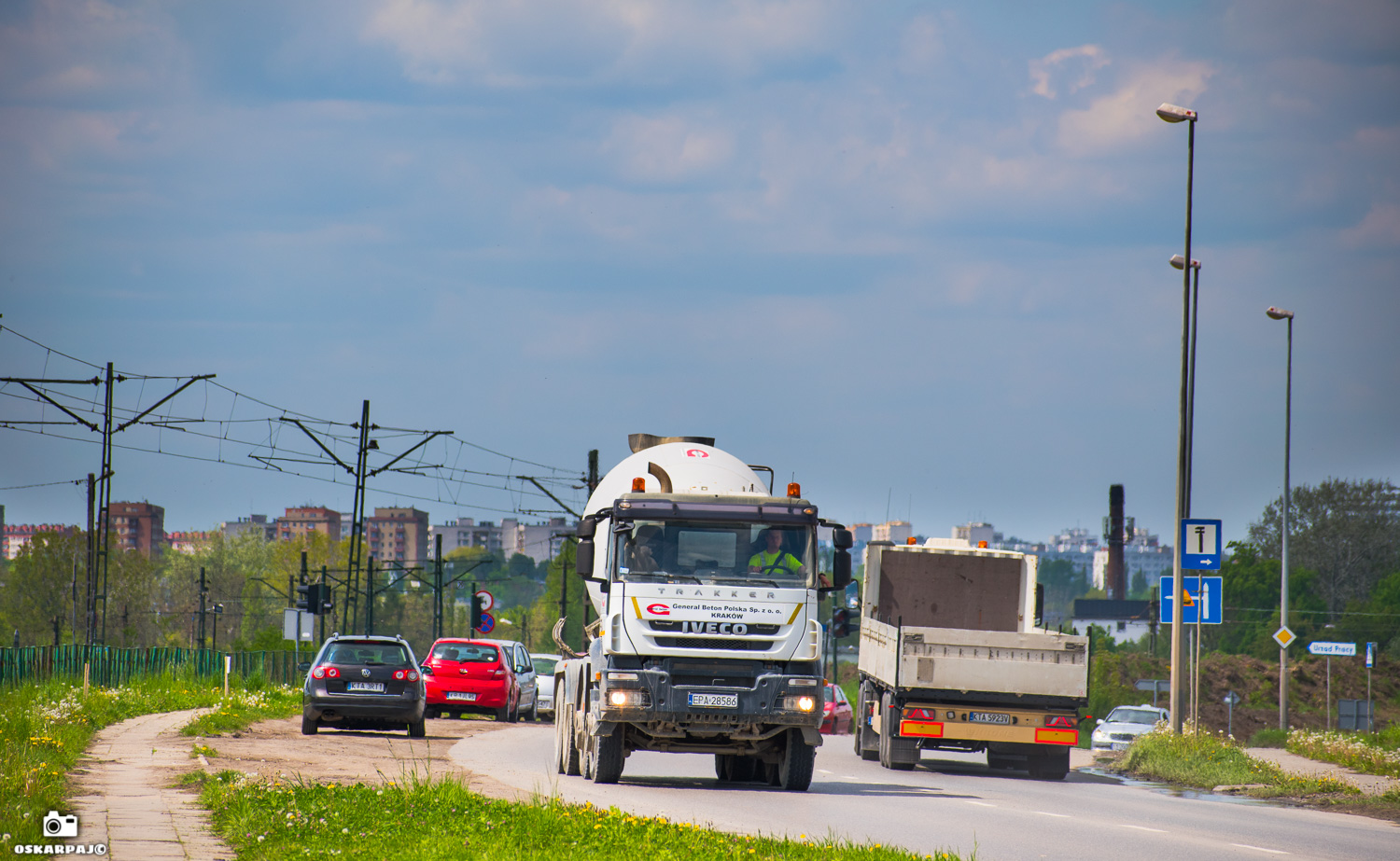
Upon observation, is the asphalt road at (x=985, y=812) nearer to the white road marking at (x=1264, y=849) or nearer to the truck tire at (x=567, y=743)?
the white road marking at (x=1264, y=849)

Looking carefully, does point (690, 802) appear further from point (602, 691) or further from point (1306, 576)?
point (1306, 576)

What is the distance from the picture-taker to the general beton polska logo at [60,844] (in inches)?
364

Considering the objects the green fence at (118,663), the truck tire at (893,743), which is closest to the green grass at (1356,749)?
the truck tire at (893,743)

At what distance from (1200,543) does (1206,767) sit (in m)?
3.61

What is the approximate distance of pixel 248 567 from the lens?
136 meters

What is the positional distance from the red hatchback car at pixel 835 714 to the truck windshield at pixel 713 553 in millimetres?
16659

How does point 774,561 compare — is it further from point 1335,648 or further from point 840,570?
point 1335,648

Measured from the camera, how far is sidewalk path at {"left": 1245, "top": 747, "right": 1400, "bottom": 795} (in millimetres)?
19070

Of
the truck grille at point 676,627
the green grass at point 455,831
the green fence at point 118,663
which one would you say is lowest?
the green fence at point 118,663

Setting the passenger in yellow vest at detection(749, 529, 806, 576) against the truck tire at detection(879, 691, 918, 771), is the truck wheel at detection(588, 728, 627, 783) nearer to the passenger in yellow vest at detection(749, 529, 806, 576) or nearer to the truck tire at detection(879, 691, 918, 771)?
the passenger in yellow vest at detection(749, 529, 806, 576)

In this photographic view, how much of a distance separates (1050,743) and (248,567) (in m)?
125

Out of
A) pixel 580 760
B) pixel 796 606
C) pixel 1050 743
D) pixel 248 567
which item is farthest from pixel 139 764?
pixel 248 567

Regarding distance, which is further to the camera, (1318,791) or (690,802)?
(1318,791)

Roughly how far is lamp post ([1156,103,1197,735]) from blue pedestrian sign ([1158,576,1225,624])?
11cm
